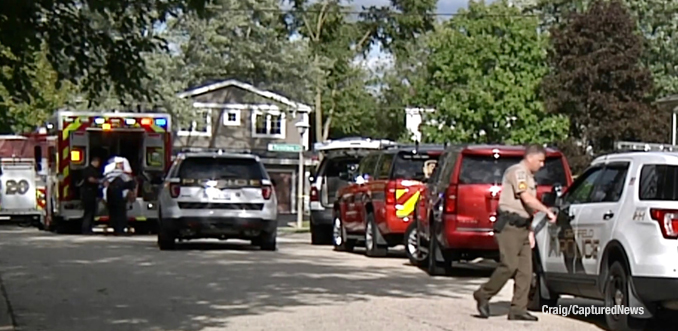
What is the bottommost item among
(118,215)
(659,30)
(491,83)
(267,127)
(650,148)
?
(118,215)

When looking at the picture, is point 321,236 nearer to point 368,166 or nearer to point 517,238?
point 368,166

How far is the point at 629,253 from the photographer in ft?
36.9

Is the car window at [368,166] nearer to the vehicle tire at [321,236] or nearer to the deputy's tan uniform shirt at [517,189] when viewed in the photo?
A: the vehicle tire at [321,236]

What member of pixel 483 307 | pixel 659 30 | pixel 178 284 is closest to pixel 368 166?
pixel 178 284

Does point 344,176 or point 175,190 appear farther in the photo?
point 344,176

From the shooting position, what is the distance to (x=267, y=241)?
77.0ft

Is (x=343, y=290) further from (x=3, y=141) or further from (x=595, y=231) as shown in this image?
(x=3, y=141)

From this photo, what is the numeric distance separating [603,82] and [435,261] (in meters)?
40.0

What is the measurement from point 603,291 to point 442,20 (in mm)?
66312

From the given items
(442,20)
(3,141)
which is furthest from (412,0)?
(3,141)

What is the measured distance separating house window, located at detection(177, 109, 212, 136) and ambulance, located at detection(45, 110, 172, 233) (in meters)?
22.4

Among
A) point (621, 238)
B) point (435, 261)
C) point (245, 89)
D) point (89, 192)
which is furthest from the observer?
point (245, 89)

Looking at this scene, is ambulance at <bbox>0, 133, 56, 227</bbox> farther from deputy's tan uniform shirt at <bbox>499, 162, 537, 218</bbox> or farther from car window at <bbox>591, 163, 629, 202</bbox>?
car window at <bbox>591, 163, 629, 202</bbox>

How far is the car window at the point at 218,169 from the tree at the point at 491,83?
36164mm
